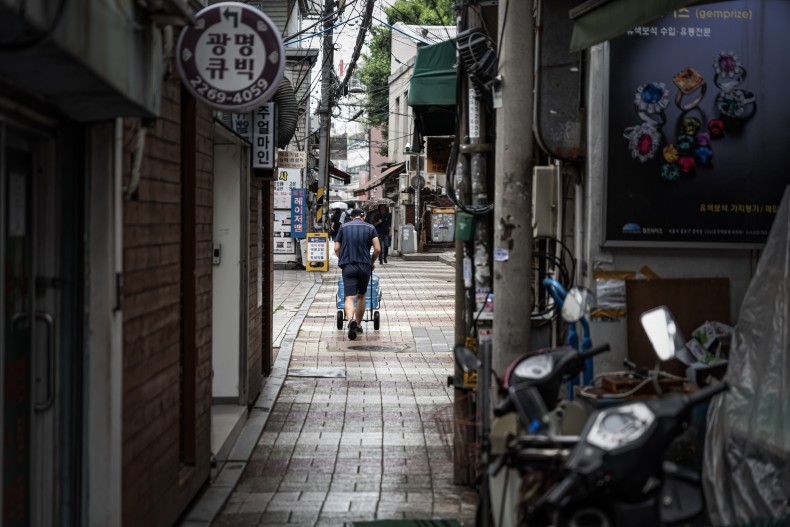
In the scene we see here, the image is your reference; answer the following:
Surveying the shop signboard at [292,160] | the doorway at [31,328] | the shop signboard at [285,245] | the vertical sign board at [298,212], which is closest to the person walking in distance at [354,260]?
the shop signboard at [292,160]

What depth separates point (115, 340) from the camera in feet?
16.1

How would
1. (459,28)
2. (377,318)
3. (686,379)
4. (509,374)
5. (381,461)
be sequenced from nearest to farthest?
(509,374), (686,379), (459,28), (381,461), (377,318)

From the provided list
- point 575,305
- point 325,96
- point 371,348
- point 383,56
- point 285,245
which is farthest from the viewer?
point 383,56

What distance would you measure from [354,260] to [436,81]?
6.79 metres

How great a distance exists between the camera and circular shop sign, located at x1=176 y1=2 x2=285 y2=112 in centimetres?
584

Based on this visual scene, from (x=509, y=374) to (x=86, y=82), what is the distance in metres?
2.32

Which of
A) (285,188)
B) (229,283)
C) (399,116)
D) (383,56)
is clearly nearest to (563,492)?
(229,283)

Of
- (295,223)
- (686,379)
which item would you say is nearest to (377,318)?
(686,379)

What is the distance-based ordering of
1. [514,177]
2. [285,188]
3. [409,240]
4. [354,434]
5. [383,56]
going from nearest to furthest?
[514,177], [354,434], [285,188], [409,240], [383,56]

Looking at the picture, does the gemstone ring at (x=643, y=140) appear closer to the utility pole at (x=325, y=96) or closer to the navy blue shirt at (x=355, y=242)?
the navy blue shirt at (x=355, y=242)

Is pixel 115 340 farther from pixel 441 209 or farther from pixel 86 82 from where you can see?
pixel 441 209

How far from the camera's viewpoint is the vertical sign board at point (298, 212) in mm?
28891

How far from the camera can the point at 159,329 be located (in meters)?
5.97

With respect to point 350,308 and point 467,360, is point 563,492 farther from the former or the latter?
point 350,308
